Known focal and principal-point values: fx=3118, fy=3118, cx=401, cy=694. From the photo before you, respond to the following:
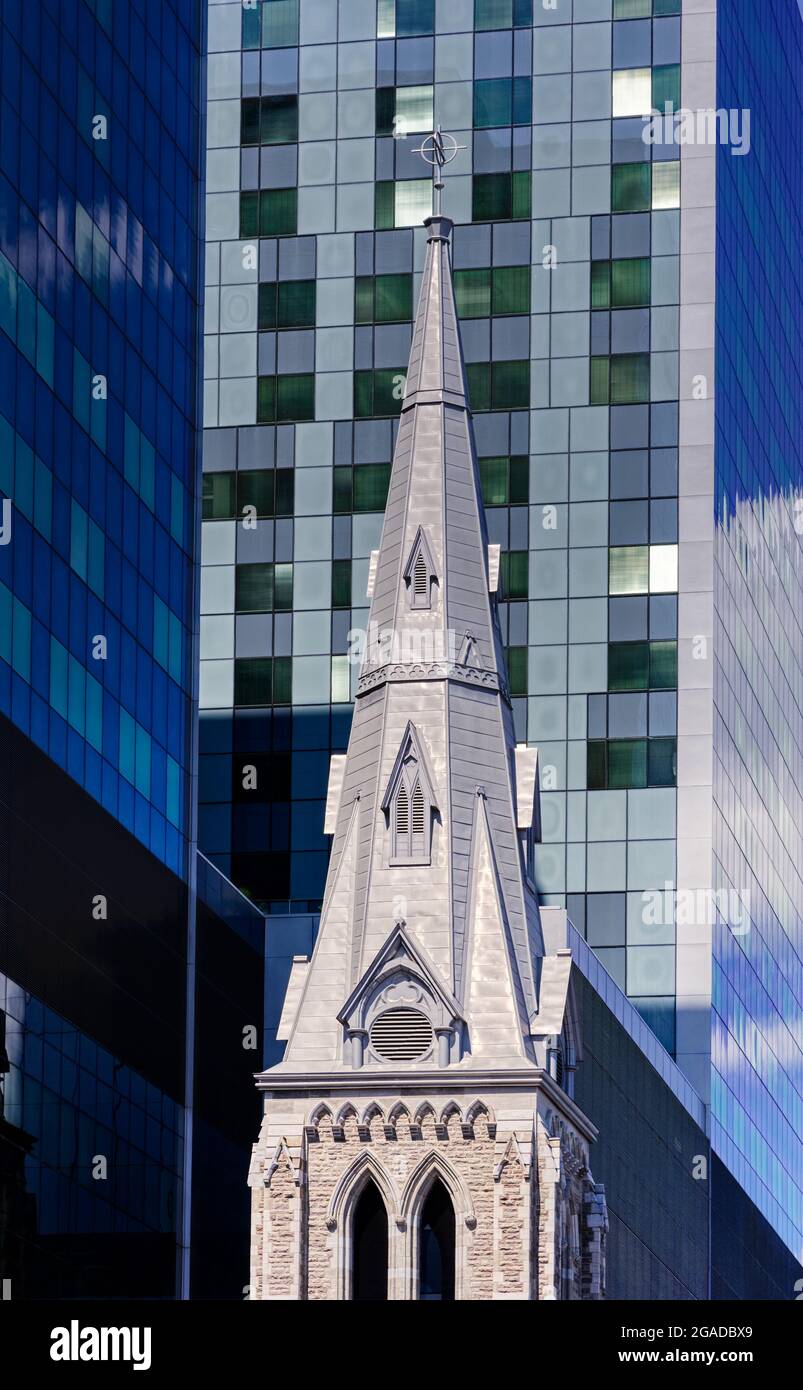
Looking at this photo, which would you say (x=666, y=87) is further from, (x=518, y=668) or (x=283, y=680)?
(x=283, y=680)

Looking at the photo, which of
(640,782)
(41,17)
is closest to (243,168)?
(640,782)

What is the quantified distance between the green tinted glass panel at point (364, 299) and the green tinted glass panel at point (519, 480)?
32.3 ft

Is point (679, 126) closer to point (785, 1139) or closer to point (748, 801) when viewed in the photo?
point (748, 801)

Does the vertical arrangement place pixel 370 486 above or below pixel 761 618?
above

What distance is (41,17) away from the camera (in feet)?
275

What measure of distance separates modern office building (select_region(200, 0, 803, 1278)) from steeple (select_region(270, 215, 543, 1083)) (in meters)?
42.2

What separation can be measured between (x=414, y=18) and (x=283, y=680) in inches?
1319

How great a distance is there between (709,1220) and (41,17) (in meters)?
62.2

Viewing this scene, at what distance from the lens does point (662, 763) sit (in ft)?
448

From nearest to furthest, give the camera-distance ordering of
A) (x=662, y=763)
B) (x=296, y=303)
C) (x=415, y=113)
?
1. (x=662, y=763)
2. (x=296, y=303)
3. (x=415, y=113)

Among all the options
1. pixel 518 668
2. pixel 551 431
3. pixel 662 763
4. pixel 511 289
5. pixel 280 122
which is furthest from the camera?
A: pixel 280 122

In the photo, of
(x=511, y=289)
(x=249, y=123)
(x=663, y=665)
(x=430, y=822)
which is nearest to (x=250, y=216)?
(x=249, y=123)
